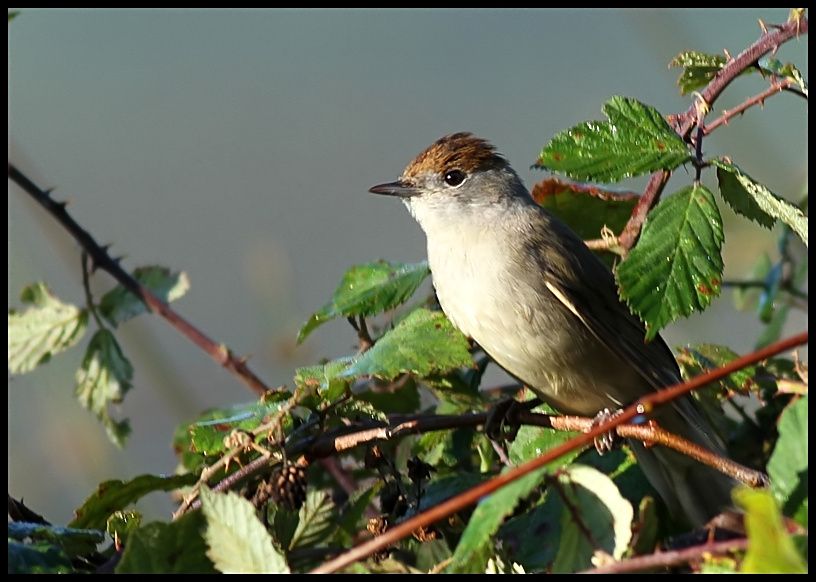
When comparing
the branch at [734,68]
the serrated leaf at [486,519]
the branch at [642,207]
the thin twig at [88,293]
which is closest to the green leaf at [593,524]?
the serrated leaf at [486,519]

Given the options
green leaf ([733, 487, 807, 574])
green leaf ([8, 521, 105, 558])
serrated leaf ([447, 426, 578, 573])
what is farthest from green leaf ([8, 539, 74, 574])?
green leaf ([733, 487, 807, 574])

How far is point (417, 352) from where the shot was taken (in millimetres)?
1974

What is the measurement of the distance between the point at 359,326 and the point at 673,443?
3.64ft

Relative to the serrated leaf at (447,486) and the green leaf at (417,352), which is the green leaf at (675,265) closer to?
the green leaf at (417,352)

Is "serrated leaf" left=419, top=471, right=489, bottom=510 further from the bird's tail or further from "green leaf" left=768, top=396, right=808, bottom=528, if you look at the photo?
"green leaf" left=768, top=396, right=808, bottom=528

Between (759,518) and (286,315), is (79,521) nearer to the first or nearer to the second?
(759,518)

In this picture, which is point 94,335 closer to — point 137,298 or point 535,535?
point 137,298

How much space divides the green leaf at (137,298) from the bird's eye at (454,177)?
3.25 ft

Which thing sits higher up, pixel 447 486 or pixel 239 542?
pixel 239 542

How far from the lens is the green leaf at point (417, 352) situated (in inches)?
73.9

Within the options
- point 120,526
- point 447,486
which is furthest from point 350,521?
point 120,526

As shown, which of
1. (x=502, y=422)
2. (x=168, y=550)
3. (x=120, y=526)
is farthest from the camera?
(x=502, y=422)

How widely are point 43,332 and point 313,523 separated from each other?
147 centimetres

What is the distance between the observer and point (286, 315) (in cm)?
388
